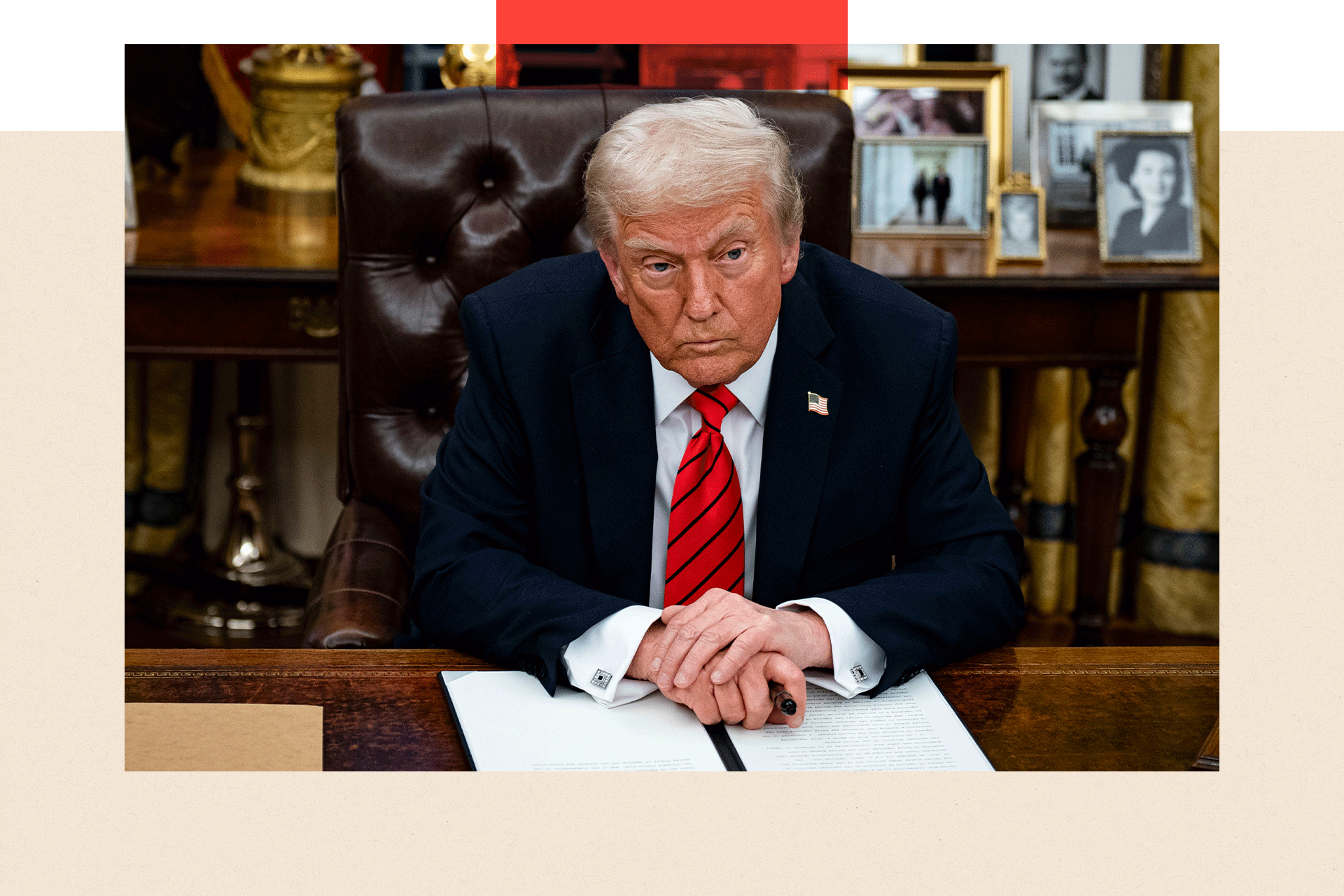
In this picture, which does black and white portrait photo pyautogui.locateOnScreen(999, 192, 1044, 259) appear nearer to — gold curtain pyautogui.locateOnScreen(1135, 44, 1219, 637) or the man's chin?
gold curtain pyautogui.locateOnScreen(1135, 44, 1219, 637)

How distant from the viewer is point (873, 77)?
2.92 meters

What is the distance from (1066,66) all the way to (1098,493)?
95cm

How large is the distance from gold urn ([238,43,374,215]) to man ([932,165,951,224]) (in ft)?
3.99

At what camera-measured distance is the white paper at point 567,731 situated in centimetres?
124

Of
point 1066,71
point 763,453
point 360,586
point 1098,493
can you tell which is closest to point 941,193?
point 1066,71

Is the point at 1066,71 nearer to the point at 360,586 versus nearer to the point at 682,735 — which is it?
the point at 360,586

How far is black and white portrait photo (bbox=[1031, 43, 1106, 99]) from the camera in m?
3.04

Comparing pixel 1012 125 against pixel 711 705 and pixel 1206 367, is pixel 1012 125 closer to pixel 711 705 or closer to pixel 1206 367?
pixel 1206 367

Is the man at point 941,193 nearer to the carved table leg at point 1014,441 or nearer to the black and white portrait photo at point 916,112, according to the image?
the black and white portrait photo at point 916,112

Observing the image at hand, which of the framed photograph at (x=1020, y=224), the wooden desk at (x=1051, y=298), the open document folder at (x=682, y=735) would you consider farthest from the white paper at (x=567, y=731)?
the framed photograph at (x=1020, y=224)

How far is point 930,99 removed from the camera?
2.92 m

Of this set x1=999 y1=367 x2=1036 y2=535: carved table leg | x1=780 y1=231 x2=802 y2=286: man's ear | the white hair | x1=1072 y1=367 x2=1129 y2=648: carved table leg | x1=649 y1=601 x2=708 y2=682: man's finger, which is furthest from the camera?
x1=999 y1=367 x2=1036 y2=535: carved table leg

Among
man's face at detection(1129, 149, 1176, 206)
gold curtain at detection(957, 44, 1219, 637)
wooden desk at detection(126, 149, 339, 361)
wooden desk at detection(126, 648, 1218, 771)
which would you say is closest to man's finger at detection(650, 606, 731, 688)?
wooden desk at detection(126, 648, 1218, 771)

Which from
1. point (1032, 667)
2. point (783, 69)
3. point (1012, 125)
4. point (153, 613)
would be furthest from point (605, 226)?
point (153, 613)
